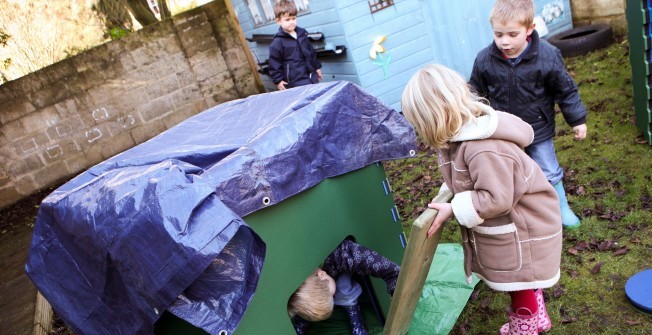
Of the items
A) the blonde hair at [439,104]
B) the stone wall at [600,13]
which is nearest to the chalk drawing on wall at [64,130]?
the blonde hair at [439,104]

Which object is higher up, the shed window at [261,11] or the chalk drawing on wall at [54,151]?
the shed window at [261,11]

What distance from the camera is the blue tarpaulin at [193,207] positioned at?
187 centimetres

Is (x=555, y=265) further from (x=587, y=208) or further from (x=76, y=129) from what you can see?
(x=76, y=129)

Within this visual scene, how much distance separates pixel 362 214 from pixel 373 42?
3830 millimetres

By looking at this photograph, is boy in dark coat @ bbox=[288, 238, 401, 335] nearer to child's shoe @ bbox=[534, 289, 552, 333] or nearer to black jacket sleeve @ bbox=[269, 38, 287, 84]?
child's shoe @ bbox=[534, 289, 552, 333]

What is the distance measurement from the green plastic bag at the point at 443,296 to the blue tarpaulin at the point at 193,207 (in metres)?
1.00

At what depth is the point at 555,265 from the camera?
2.25 metres

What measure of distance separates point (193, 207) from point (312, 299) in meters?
0.94

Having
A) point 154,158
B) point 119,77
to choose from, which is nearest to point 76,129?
point 119,77

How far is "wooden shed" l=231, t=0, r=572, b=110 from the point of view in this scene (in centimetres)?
613

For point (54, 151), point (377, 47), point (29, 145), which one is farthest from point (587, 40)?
point (29, 145)

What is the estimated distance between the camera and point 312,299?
2535 mm

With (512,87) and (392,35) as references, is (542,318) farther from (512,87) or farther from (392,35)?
(392,35)

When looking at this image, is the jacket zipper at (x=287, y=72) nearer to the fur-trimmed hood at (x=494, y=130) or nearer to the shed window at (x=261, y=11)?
the shed window at (x=261, y=11)
